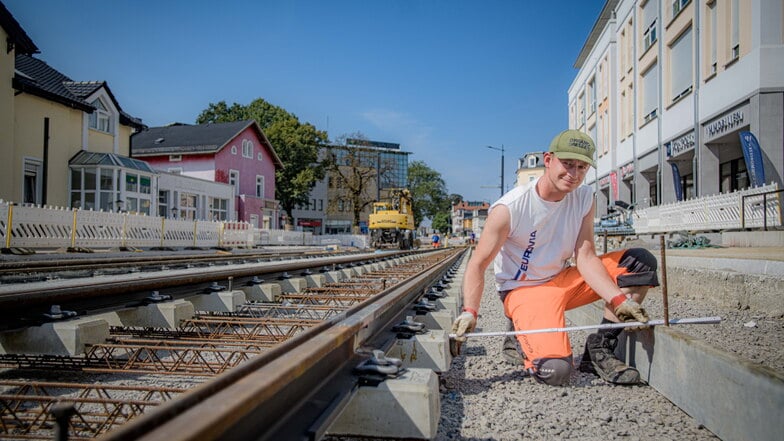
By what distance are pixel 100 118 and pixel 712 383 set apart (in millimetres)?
27772

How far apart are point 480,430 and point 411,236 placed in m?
30.3

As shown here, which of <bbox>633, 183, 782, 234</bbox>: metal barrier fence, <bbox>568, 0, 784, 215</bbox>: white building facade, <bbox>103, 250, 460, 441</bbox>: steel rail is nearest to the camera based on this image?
<bbox>103, 250, 460, 441</bbox>: steel rail

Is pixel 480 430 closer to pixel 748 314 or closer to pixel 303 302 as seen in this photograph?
pixel 303 302

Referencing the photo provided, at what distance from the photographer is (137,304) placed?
3.78 m


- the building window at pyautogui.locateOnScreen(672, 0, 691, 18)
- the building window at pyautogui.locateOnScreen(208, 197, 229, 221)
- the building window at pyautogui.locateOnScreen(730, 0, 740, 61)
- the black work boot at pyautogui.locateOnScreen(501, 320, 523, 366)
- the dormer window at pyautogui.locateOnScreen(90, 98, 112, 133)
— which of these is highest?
the building window at pyautogui.locateOnScreen(672, 0, 691, 18)

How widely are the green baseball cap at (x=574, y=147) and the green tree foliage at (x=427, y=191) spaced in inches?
3609

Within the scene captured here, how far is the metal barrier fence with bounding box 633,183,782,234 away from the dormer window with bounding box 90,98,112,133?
2507 centimetres

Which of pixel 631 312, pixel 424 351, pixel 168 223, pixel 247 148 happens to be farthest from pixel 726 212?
pixel 247 148

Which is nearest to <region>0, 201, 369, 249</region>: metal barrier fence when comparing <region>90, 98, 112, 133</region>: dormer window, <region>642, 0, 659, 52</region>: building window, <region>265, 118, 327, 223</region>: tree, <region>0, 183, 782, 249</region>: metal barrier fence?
<region>0, 183, 782, 249</region>: metal barrier fence

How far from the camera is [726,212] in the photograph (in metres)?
14.3

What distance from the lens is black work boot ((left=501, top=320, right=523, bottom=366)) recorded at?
11.1ft

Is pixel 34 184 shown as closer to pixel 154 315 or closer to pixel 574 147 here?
pixel 154 315

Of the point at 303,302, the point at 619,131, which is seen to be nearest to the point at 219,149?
the point at 619,131

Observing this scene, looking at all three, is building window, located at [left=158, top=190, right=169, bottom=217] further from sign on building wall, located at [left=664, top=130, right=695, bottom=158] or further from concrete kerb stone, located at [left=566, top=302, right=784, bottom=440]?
concrete kerb stone, located at [left=566, top=302, right=784, bottom=440]
